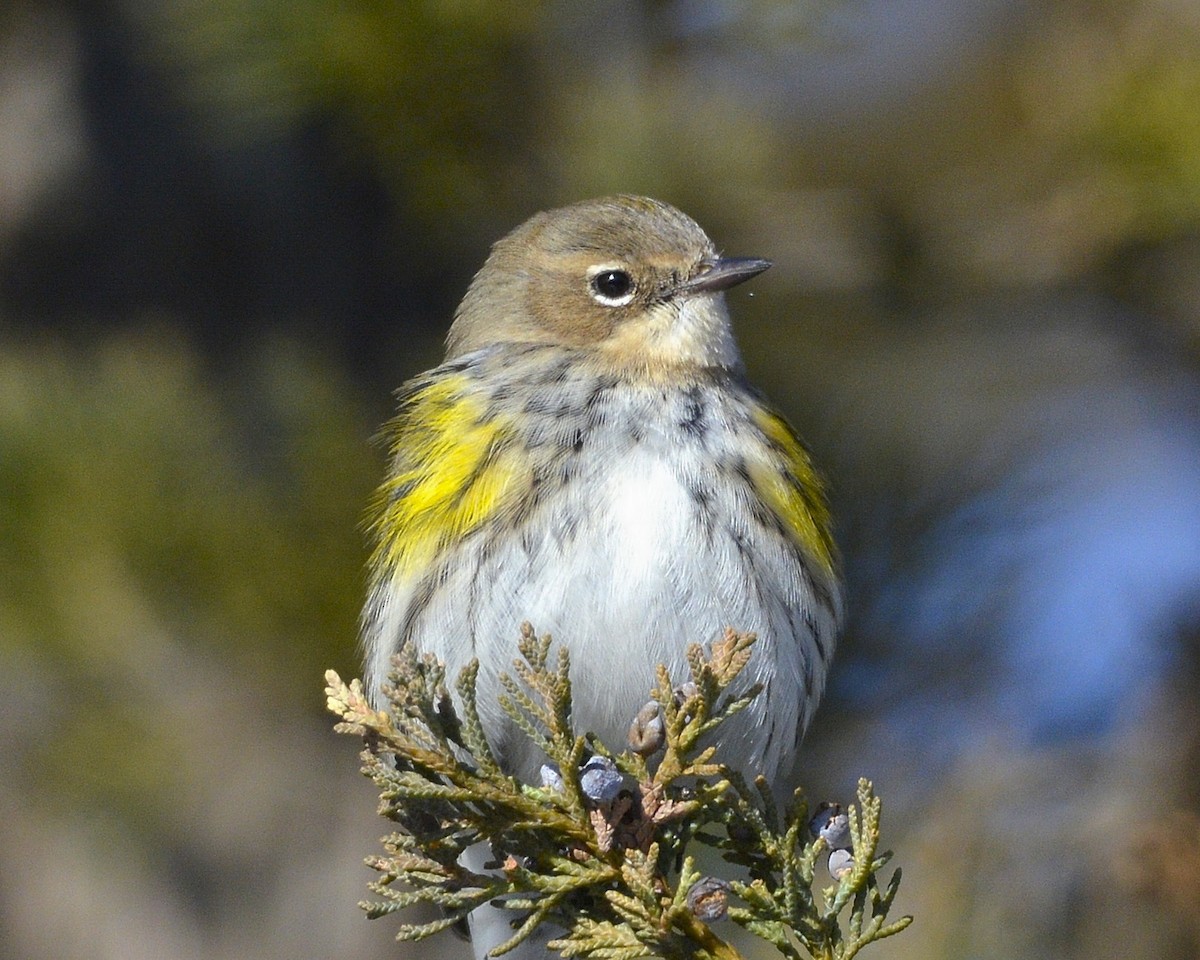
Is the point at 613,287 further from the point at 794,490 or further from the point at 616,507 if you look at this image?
the point at 616,507

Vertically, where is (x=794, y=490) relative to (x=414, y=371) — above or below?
below

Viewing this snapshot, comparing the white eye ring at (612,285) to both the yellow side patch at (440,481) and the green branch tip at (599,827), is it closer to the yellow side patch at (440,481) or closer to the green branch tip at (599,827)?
the yellow side patch at (440,481)

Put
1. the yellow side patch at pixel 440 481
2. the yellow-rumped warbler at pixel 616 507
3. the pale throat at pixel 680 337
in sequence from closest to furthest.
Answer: the yellow-rumped warbler at pixel 616 507 → the yellow side patch at pixel 440 481 → the pale throat at pixel 680 337

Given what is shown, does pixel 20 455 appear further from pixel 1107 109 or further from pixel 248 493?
pixel 1107 109

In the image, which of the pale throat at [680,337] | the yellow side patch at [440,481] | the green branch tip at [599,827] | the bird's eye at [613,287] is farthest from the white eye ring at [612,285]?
the green branch tip at [599,827]

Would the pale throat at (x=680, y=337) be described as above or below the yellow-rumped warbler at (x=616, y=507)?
above

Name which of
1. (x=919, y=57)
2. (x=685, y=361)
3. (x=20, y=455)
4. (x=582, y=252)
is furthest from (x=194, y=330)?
(x=919, y=57)

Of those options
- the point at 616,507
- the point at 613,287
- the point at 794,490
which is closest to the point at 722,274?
the point at 613,287
